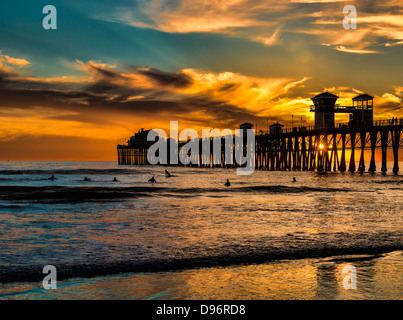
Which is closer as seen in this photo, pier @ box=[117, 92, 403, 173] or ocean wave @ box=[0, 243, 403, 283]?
ocean wave @ box=[0, 243, 403, 283]

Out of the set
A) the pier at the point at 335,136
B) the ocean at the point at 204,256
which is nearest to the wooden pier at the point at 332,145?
the pier at the point at 335,136

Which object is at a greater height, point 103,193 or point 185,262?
point 185,262

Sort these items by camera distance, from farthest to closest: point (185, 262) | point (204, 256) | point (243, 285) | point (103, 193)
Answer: point (103, 193)
point (204, 256)
point (185, 262)
point (243, 285)

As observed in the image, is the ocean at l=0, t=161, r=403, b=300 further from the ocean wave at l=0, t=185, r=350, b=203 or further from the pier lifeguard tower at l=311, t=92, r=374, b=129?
the pier lifeguard tower at l=311, t=92, r=374, b=129

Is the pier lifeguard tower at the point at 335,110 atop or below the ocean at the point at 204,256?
atop

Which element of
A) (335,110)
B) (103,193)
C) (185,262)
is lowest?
(103,193)

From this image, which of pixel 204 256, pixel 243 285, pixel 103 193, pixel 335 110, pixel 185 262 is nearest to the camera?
pixel 243 285

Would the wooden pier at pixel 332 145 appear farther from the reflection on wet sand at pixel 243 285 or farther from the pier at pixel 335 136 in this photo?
the reflection on wet sand at pixel 243 285

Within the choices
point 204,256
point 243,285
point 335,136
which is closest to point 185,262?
point 204,256

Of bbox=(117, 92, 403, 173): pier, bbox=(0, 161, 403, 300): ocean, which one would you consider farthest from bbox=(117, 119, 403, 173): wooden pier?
bbox=(0, 161, 403, 300): ocean

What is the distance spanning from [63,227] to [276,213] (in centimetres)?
943

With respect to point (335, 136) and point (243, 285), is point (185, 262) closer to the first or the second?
point (243, 285)

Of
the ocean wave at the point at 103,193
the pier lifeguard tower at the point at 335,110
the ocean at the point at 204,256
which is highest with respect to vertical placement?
the pier lifeguard tower at the point at 335,110

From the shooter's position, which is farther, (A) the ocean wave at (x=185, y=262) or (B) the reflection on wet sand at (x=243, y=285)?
(A) the ocean wave at (x=185, y=262)
